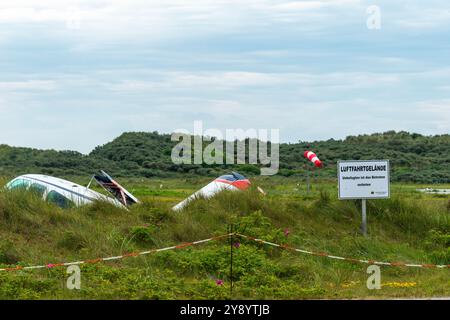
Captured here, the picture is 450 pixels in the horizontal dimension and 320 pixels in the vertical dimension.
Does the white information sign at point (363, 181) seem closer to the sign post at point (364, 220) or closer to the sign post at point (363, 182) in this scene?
the sign post at point (363, 182)

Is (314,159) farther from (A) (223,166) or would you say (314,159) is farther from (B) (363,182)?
(A) (223,166)

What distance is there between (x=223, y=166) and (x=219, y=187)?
31.7m

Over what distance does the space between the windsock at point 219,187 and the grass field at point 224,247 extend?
432mm

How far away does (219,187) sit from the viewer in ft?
80.1

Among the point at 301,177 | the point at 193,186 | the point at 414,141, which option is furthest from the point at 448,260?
the point at 414,141

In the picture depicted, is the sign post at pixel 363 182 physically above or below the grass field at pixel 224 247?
above

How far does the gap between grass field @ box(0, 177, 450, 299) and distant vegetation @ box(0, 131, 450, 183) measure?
94.3ft

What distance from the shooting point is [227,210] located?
21.2 m

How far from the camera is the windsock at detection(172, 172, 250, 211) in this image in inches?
872

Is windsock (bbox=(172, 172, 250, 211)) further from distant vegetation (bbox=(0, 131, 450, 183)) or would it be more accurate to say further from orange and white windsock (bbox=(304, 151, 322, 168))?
distant vegetation (bbox=(0, 131, 450, 183))

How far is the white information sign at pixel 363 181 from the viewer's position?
20625 millimetres

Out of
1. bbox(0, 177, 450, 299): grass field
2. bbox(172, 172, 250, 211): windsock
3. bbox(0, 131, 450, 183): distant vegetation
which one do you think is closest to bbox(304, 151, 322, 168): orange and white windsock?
bbox(172, 172, 250, 211): windsock

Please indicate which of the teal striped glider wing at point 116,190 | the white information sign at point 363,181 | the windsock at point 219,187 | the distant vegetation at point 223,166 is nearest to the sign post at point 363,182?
the white information sign at point 363,181
